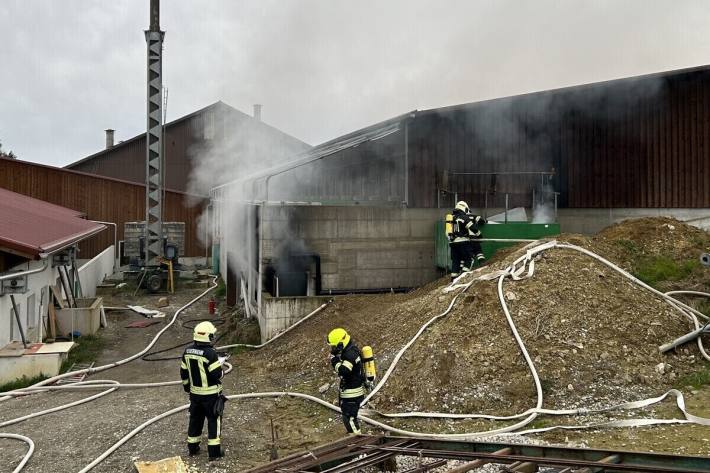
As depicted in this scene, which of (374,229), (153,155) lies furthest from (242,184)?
(153,155)

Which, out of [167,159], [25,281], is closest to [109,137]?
[167,159]

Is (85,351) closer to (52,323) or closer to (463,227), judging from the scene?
(52,323)

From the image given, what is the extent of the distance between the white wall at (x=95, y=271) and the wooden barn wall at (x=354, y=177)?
768 centimetres

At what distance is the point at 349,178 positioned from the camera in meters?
12.8

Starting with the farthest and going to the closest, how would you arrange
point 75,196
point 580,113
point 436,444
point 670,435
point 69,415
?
point 75,196 → point 580,113 → point 69,415 → point 670,435 → point 436,444

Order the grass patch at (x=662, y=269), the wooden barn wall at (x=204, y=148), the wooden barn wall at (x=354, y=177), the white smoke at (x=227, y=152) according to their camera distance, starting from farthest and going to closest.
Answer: the wooden barn wall at (x=204, y=148) < the white smoke at (x=227, y=152) < the wooden barn wall at (x=354, y=177) < the grass patch at (x=662, y=269)

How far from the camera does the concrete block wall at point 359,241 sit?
1065 cm

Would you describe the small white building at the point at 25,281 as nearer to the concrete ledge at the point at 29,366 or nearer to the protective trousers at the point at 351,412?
the concrete ledge at the point at 29,366

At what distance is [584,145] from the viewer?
41.3 feet

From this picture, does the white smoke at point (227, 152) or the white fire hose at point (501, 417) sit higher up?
the white smoke at point (227, 152)

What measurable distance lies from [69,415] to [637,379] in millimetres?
7338

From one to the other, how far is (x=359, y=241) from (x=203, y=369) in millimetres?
5700

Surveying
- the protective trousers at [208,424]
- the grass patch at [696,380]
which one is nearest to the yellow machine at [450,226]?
the grass patch at [696,380]

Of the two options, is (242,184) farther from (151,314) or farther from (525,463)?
(525,463)
